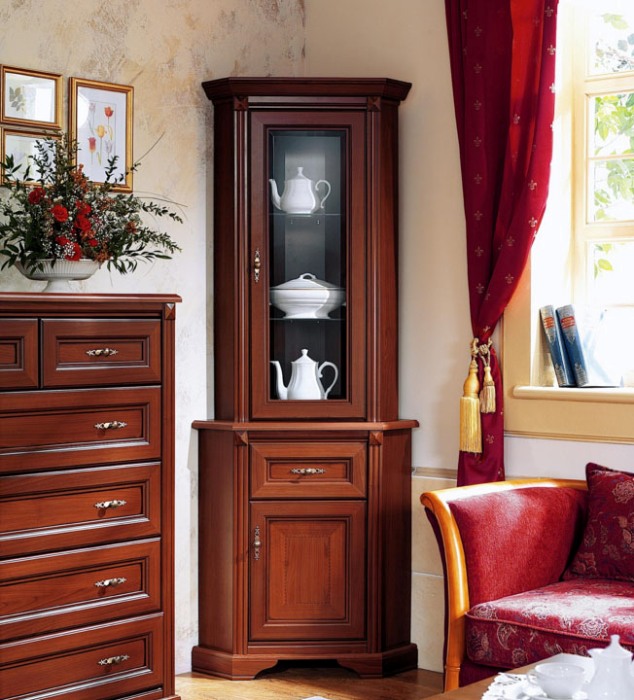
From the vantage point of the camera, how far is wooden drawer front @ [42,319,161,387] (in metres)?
3.13

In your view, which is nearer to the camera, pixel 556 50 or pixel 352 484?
pixel 556 50

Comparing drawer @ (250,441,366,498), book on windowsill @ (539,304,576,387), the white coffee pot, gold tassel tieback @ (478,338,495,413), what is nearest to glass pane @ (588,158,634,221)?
book on windowsill @ (539,304,576,387)

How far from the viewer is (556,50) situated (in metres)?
3.64

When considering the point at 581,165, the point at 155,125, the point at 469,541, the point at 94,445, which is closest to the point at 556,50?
the point at 581,165

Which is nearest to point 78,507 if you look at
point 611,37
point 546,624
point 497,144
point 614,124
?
point 546,624

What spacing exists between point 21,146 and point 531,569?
6.58 ft

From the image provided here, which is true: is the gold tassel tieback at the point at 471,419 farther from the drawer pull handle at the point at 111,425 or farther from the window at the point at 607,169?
the drawer pull handle at the point at 111,425

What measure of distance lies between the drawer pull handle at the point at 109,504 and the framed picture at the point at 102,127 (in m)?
1.08

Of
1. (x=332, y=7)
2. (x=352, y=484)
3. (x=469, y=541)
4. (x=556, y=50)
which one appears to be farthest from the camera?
(x=332, y=7)

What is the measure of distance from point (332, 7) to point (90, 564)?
2.30 meters

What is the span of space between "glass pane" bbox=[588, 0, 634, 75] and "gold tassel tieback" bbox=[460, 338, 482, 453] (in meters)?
1.13

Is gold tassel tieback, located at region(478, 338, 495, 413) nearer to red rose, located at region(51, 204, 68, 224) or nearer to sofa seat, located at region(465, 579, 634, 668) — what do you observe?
sofa seat, located at region(465, 579, 634, 668)

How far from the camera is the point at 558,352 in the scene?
12.3ft

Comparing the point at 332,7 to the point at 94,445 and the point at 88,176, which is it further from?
the point at 94,445
